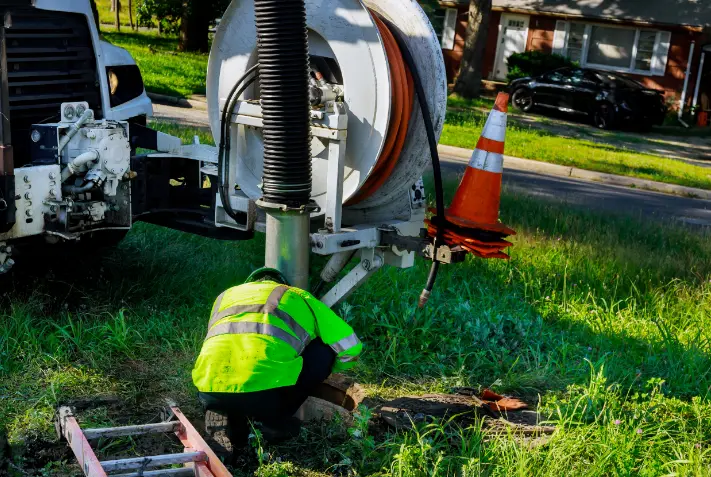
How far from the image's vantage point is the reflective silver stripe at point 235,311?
4.02 m

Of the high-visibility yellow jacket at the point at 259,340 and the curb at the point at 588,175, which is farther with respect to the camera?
the curb at the point at 588,175

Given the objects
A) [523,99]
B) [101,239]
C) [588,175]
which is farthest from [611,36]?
[101,239]

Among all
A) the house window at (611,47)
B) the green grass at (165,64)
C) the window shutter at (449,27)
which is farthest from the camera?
the window shutter at (449,27)

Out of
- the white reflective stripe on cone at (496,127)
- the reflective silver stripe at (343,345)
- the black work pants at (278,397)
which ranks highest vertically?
the white reflective stripe on cone at (496,127)

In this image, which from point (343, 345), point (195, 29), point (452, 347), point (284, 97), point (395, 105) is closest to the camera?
point (343, 345)

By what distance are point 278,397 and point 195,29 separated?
88.8 ft

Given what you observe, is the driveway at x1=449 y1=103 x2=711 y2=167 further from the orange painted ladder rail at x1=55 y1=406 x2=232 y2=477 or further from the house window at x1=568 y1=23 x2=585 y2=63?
the orange painted ladder rail at x1=55 y1=406 x2=232 y2=477

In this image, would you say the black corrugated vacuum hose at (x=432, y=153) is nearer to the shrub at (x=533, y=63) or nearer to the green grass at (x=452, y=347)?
the green grass at (x=452, y=347)

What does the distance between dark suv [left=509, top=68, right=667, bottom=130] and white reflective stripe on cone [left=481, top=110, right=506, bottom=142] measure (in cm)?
2053

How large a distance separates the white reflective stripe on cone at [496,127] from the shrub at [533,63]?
26496 mm

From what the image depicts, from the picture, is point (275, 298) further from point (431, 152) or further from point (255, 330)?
point (431, 152)

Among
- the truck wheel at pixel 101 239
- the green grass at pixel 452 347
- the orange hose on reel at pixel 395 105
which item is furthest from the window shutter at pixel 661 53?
the orange hose on reel at pixel 395 105

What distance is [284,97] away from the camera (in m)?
4.44

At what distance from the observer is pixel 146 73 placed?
21.9 m
